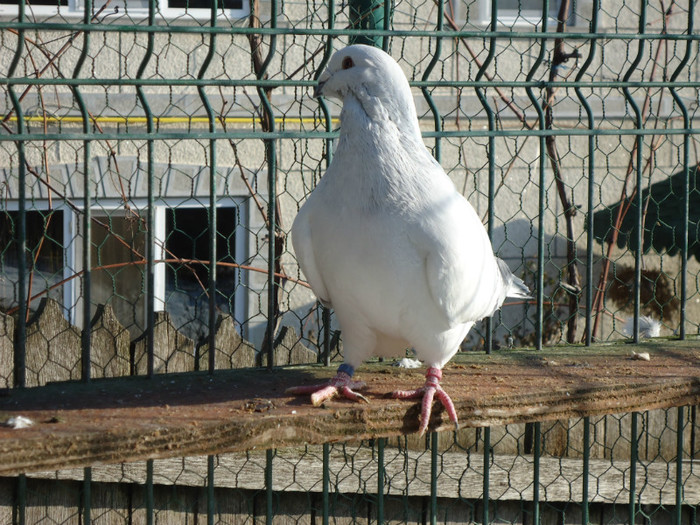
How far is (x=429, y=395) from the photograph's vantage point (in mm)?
2777

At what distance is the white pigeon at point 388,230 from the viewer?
262 centimetres

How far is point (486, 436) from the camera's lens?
337 cm

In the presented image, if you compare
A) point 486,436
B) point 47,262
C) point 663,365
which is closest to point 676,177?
point 663,365

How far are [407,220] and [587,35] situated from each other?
48.3 inches

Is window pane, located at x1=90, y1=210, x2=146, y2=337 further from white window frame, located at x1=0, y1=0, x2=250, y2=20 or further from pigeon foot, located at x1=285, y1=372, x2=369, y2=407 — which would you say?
pigeon foot, located at x1=285, y1=372, x2=369, y2=407

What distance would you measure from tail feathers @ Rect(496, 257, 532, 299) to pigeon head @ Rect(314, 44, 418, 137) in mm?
723

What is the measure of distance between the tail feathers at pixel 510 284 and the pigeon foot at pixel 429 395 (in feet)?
1.79

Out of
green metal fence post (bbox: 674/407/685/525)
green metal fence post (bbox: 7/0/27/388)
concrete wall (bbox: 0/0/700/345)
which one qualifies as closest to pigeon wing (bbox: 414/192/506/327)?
green metal fence post (bbox: 7/0/27/388)

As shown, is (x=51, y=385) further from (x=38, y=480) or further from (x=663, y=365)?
(x=663, y=365)

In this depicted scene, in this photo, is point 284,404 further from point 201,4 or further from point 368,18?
point 201,4

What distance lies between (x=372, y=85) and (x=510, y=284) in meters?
0.98

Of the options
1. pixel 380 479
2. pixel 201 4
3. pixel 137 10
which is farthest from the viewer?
pixel 201 4

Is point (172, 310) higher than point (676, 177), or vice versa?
point (676, 177)

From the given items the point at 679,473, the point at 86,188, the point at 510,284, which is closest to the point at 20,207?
the point at 86,188
